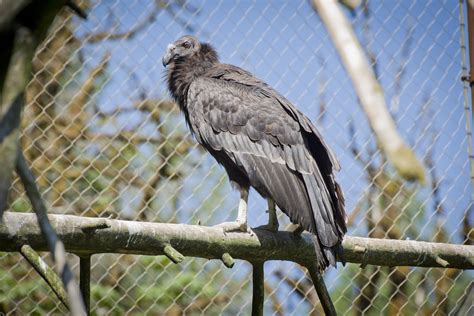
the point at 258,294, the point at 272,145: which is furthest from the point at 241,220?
the point at 272,145

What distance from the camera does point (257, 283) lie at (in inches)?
133

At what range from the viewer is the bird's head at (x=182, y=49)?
14.8ft

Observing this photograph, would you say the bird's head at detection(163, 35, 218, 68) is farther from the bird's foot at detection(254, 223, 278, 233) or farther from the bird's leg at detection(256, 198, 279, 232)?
the bird's foot at detection(254, 223, 278, 233)

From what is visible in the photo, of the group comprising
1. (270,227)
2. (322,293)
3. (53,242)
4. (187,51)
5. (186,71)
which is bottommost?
(322,293)

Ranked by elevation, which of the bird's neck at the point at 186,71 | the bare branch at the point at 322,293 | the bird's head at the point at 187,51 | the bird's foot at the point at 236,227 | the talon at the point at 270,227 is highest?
the bird's head at the point at 187,51

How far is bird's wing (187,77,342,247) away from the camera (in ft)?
11.5

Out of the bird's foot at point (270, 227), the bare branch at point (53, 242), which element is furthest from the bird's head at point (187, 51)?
the bare branch at point (53, 242)

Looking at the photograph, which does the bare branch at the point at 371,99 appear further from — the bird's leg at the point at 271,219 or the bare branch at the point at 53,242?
the bird's leg at the point at 271,219

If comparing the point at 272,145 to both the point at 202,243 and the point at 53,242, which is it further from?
the point at 53,242

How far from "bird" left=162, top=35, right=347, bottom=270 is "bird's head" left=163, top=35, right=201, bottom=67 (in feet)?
0.51

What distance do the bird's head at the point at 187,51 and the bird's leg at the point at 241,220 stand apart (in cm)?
101

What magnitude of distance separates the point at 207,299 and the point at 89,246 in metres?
1.81

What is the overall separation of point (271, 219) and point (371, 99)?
2839 millimetres

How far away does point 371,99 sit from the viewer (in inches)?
34.5
